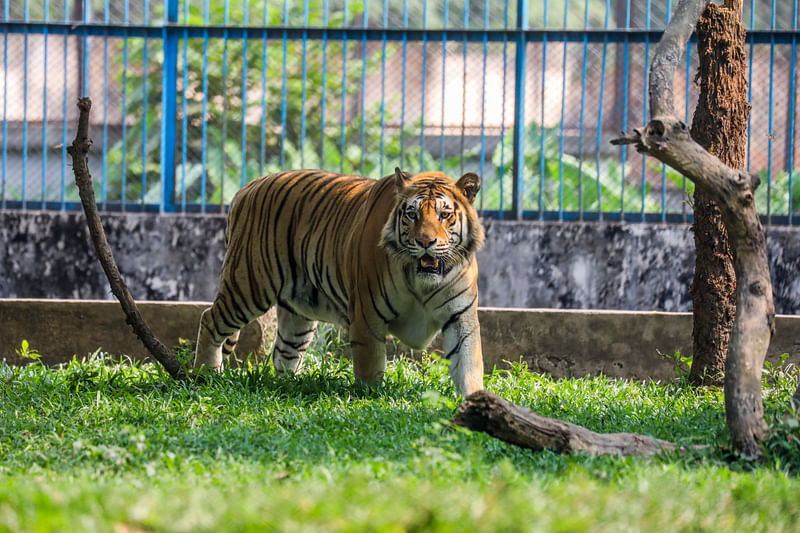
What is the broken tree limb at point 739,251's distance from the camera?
12.4 ft

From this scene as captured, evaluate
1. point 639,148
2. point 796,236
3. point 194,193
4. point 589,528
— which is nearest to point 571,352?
point 796,236

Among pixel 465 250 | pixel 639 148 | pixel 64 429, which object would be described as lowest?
pixel 64 429

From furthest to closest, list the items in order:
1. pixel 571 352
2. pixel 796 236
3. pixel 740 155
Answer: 1. pixel 796 236
2. pixel 571 352
3. pixel 740 155

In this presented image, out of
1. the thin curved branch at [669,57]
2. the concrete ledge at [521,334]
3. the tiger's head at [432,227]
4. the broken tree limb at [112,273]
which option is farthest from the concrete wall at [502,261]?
the thin curved branch at [669,57]

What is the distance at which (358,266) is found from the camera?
17.5 feet

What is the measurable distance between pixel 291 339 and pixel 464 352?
4.91 feet

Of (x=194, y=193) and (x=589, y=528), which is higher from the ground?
(x=194, y=193)

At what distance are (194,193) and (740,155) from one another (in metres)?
7.00

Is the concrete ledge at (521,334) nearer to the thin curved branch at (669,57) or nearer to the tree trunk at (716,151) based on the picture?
the tree trunk at (716,151)

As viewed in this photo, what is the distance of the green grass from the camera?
2613mm

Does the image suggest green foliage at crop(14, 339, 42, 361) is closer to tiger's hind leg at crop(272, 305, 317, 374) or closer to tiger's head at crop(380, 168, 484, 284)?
tiger's hind leg at crop(272, 305, 317, 374)

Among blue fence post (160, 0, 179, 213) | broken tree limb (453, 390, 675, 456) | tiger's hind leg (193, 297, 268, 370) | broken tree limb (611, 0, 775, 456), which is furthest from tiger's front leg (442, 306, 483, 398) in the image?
blue fence post (160, 0, 179, 213)

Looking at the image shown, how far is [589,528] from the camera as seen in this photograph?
262 cm

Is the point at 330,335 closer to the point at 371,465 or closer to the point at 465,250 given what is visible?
the point at 465,250
